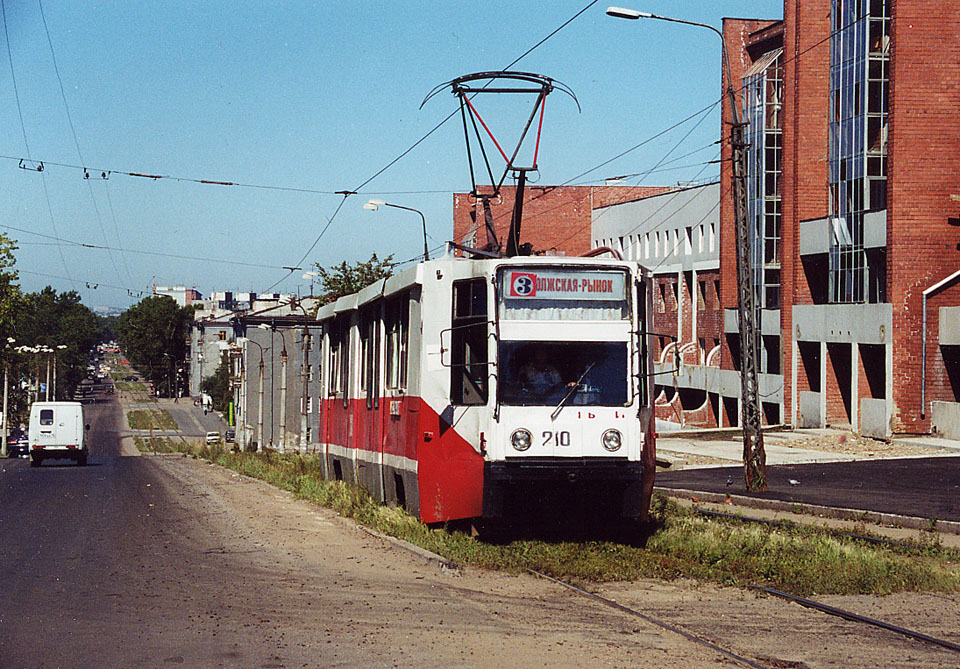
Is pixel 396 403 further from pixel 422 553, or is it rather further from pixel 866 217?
pixel 866 217

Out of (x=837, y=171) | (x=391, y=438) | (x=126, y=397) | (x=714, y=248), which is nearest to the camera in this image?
(x=391, y=438)

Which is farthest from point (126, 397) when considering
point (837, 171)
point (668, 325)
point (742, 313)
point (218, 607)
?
point (218, 607)

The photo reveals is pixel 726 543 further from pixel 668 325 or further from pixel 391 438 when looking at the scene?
pixel 668 325

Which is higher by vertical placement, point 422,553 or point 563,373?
point 563,373

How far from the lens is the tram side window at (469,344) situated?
12.9 m

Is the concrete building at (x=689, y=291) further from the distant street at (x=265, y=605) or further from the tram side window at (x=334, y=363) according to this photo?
the distant street at (x=265, y=605)

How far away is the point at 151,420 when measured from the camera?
384ft

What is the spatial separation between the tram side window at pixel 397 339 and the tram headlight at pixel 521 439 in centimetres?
239

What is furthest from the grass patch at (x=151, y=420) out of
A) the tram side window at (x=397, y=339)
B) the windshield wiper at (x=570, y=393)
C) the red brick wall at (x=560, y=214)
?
the windshield wiper at (x=570, y=393)

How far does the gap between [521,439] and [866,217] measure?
34130 millimetres

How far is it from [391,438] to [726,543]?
438 centimetres

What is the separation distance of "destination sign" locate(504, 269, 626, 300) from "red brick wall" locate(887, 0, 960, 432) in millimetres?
30502

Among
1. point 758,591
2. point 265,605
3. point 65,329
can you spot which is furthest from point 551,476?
point 65,329

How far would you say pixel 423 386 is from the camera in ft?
43.9
